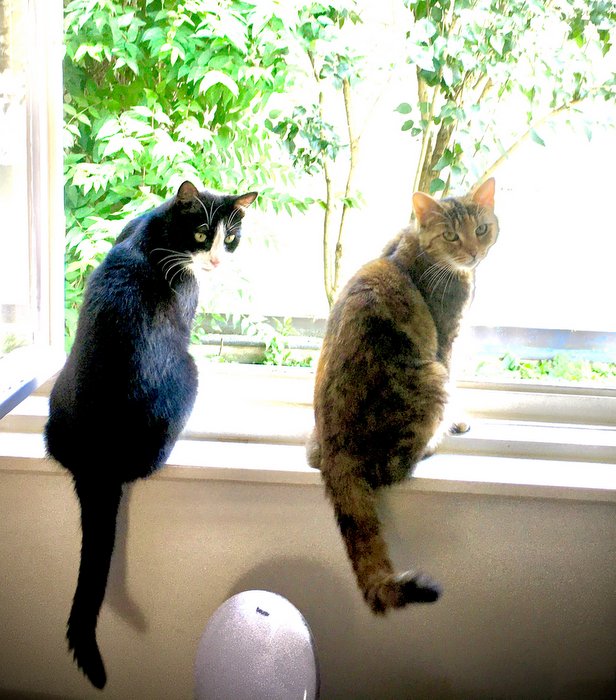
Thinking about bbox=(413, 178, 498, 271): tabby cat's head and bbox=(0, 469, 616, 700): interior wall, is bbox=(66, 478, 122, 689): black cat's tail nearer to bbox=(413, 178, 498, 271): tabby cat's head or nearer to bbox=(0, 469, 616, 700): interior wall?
bbox=(0, 469, 616, 700): interior wall

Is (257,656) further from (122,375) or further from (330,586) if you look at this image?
(122,375)

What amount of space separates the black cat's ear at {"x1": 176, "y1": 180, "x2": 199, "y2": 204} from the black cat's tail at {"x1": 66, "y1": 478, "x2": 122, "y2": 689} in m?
0.56

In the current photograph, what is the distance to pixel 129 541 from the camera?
1.38 m

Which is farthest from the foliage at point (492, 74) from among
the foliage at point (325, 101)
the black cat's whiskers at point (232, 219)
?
the black cat's whiskers at point (232, 219)

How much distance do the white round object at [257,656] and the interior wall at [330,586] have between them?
238 millimetres

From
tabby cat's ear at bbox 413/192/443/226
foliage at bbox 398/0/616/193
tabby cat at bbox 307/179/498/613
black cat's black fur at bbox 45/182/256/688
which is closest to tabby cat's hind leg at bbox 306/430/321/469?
tabby cat at bbox 307/179/498/613

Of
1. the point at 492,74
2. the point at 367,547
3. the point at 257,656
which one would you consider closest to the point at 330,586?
the point at 367,547

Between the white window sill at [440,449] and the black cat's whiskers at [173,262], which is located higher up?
the black cat's whiskers at [173,262]

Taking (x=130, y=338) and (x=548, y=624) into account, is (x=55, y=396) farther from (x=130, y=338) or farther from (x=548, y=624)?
(x=548, y=624)

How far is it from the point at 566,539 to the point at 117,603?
91cm

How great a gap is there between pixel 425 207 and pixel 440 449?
20.3 inches

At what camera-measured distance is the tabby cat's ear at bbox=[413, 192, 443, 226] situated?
1.34 metres

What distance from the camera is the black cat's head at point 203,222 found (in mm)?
1301

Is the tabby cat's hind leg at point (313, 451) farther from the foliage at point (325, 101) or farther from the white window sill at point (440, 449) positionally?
the foliage at point (325, 101)
